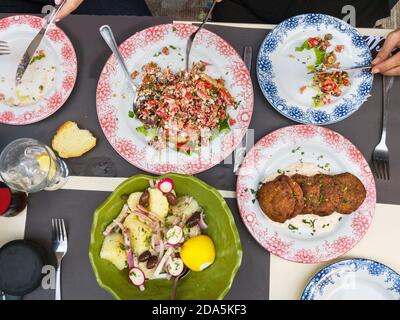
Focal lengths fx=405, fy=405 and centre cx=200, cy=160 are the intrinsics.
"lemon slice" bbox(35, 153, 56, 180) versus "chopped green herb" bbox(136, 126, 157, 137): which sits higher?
"chopped green herb" bbox(136, 126, 157, 137)

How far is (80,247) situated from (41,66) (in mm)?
608

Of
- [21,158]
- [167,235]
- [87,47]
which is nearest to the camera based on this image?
[167,235]

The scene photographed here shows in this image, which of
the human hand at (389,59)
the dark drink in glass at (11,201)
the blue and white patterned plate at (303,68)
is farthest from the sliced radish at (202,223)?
the human hand at (389,59)

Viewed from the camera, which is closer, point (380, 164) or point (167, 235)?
point (167, 235)

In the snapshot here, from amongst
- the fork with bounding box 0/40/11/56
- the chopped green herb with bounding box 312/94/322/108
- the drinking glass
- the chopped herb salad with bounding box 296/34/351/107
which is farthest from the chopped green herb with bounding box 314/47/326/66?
the fork with bounding box 0/40/11/56

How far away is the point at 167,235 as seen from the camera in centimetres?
114

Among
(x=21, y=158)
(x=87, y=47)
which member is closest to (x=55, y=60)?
(x=87, y=47)

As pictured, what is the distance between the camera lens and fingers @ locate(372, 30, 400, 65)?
1.28 m

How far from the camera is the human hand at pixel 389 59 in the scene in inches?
50.1

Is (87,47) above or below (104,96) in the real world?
above

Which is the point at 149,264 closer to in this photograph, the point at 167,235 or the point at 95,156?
the point at 167,235

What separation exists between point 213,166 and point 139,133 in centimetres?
26

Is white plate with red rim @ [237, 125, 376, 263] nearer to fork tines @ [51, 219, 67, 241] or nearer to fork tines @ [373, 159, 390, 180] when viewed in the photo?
fork tines @ [373, 159, 390, 180]

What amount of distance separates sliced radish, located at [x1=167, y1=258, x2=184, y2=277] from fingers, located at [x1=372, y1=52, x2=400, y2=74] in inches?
33.5
